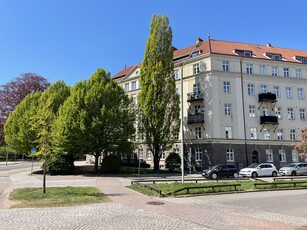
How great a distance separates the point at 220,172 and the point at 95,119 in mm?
14852

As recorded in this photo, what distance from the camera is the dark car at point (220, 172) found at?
2914cm

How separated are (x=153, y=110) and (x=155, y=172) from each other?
8.34 meters

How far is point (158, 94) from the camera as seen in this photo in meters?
38.8

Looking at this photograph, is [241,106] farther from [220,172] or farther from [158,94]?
[220,172]

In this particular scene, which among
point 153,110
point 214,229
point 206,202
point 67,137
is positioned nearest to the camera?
point 214,229

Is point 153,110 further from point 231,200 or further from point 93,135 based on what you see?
point 231,200

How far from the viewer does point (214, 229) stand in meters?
8.66

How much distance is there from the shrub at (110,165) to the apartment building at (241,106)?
654 centimetres

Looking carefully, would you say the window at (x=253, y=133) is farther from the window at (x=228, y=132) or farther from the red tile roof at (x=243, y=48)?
the red tile roof at (x=243, y=48)

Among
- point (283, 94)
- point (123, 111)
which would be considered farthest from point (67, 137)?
point (283, 94)

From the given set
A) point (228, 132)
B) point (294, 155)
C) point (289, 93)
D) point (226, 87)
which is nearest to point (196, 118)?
point (228, 132)

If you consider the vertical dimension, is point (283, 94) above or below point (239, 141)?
above

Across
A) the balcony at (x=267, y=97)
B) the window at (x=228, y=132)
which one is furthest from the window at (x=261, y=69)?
the window at (x=228, y=132)

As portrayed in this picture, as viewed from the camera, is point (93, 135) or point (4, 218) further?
point (93, 135)
